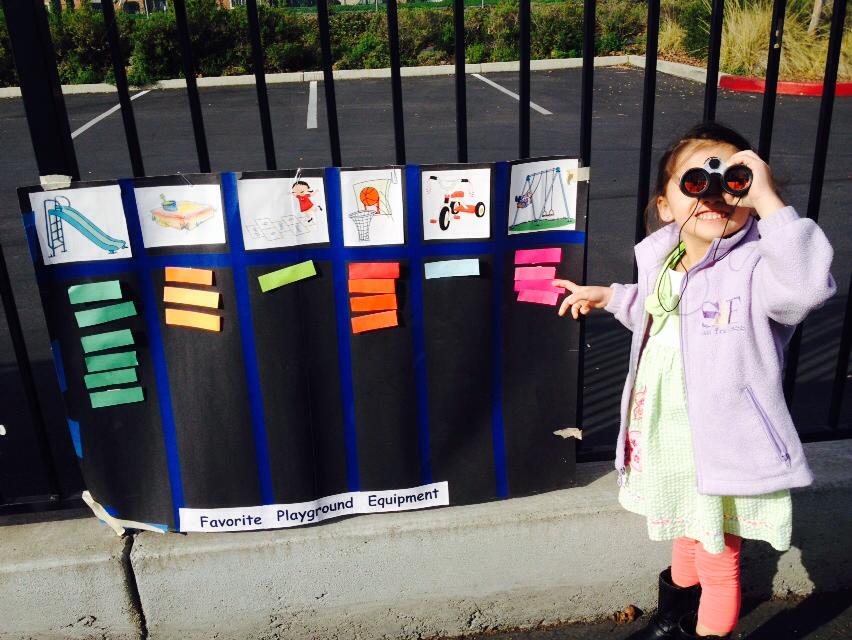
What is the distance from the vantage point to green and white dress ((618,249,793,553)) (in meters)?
2.13

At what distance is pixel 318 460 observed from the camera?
2424mm

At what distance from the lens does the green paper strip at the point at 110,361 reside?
7.42 feet

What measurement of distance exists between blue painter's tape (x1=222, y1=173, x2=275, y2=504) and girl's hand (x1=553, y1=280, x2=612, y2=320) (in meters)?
0.83

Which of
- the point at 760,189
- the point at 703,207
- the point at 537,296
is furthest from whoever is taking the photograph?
the point at 537,296

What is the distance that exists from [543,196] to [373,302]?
0.53m

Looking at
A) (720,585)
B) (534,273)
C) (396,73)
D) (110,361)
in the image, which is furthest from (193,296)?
(720,585)

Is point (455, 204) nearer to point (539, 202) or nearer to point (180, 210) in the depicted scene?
point (539, 202)

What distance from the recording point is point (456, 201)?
2232 millimetres

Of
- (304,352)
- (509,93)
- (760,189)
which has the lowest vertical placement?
(509,93)

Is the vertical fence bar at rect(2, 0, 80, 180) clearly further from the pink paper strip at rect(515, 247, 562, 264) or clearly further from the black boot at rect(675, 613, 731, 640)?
the black boot at rect(675, 613, 731, 640)

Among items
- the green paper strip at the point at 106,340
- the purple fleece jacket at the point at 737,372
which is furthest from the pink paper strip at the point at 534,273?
the green paper strip at the point at 106,340

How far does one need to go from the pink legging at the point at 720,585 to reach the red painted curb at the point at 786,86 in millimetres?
11422

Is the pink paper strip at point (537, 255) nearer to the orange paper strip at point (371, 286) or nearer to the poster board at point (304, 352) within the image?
the poster board at point (304, 352)

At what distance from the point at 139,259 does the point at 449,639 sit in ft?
4.77
